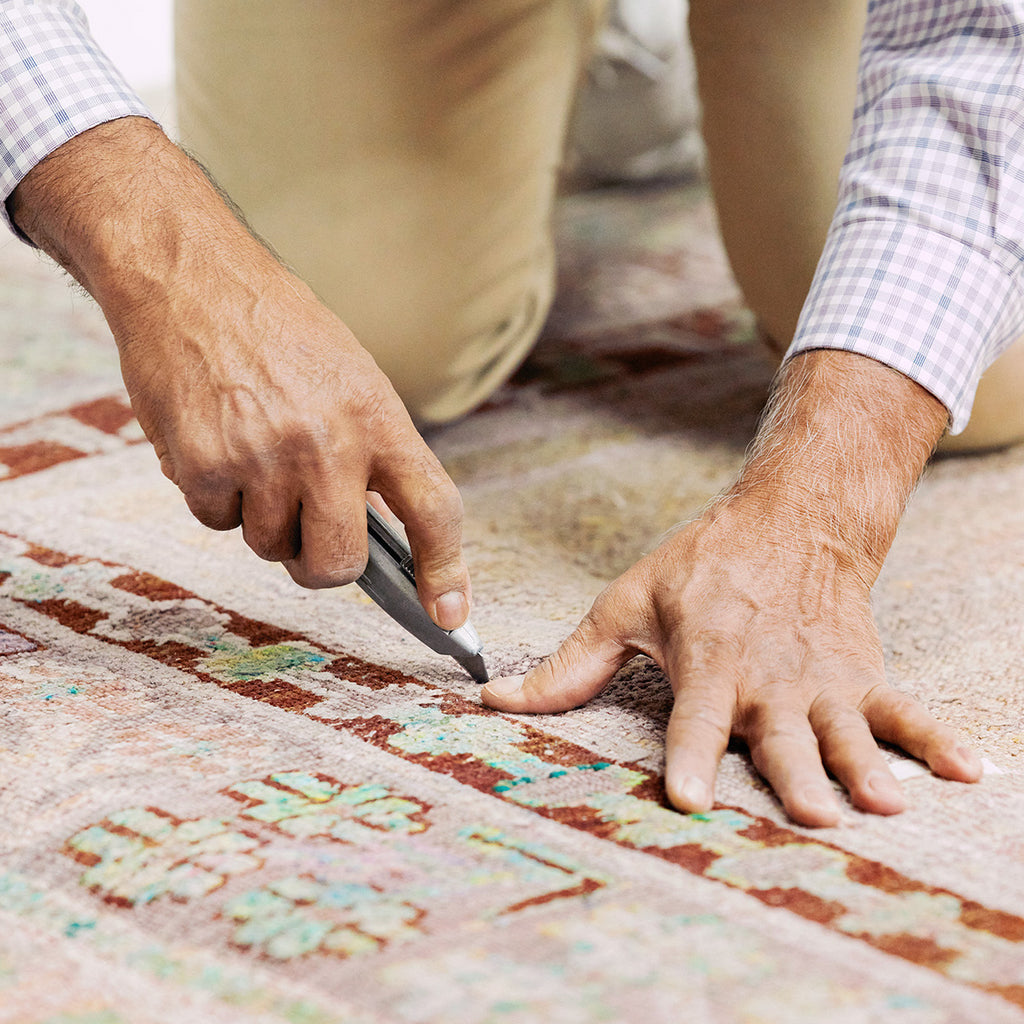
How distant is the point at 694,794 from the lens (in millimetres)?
543

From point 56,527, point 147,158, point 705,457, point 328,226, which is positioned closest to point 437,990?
point 147,158

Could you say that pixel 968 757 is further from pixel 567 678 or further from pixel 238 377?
pixel 238 377

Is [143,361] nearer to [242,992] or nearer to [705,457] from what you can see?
[242,992]

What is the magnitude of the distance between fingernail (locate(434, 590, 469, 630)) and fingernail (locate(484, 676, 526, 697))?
0.05 m

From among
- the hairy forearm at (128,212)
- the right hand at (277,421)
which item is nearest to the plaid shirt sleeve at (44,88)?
the hairy forearm at (128,212)

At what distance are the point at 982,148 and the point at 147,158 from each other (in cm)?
53

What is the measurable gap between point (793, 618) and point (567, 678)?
134 mm

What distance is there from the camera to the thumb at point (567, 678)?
0.65m

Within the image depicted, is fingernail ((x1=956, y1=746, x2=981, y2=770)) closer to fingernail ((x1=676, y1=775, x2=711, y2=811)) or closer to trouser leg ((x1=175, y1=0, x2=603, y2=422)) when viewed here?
fingernail ((x1=676, y1=775, x2=711, y2=811))

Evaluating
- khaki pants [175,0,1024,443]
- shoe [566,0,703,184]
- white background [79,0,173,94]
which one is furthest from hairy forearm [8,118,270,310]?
white background [79,0,173,94]

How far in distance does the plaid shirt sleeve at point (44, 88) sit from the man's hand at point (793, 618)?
1.30 feet

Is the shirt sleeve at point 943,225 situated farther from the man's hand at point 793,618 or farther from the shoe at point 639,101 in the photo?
the shoe at point 639,101

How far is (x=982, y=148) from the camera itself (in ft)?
2.41

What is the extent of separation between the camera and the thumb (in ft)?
2.13
